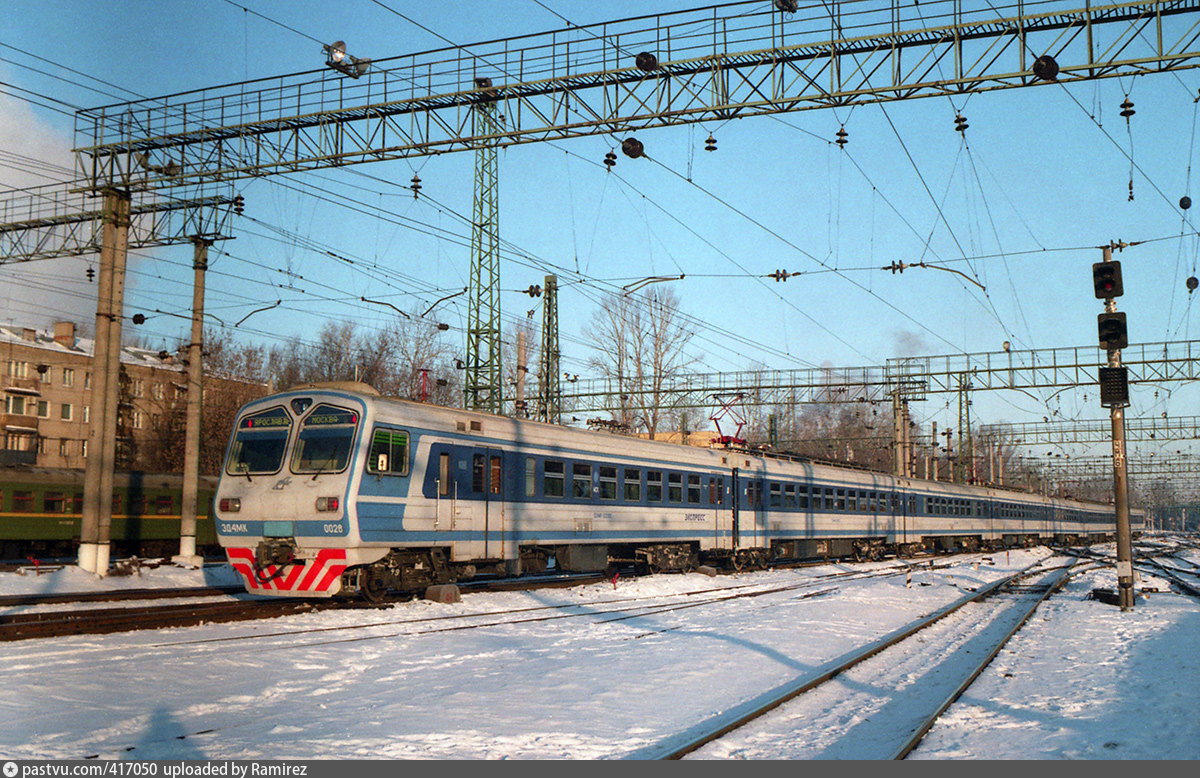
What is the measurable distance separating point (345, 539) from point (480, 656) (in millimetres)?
3718

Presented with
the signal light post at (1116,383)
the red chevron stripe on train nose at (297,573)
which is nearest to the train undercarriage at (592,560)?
the red chevron stripe on train nose at (297,573)

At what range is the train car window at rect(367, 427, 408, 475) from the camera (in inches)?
590

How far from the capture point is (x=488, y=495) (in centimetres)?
1753

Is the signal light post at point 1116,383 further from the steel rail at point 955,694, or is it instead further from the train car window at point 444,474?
the train car window at point 444,474

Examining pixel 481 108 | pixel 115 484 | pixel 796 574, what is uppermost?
pixel 481 108

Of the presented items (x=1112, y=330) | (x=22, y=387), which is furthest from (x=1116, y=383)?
(x=22, y=387)

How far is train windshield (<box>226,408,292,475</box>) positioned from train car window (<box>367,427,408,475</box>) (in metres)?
1.58

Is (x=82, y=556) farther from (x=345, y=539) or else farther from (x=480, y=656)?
(x=480, y=656)

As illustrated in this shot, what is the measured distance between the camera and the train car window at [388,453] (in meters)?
15.0

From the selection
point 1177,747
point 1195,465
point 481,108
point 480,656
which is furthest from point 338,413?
point 1195,465

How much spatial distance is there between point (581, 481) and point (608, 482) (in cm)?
108

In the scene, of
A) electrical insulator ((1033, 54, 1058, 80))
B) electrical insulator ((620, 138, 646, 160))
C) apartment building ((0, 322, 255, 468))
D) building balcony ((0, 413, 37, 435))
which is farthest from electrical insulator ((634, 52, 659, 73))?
building balcony ((0, 413, 37, 435))

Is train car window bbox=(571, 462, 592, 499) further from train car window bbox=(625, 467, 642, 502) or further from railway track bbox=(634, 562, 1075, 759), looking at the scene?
railway track bbox=(634, 562, 1075, 759)

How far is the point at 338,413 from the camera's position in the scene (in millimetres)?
15133
